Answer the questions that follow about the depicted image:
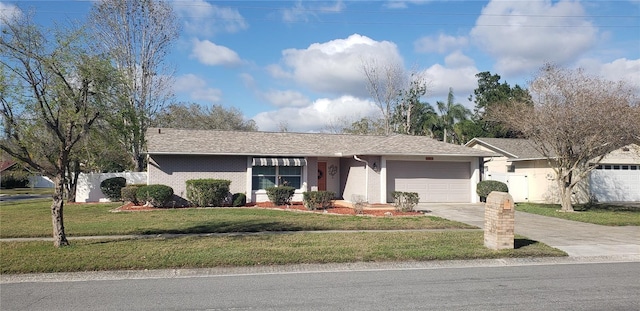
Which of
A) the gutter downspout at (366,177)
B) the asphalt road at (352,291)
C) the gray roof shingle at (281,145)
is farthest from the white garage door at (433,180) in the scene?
the asphalt road at (352,291)

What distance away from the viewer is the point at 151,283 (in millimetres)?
7035

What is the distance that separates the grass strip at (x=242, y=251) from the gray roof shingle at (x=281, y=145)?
9.18 m

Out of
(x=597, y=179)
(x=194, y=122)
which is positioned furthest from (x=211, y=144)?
(x=194, y=122)

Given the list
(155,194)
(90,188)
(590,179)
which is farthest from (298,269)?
(590,179)

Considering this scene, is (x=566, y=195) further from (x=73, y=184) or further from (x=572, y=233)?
(x=73, y=184)

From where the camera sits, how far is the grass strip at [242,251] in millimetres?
8078

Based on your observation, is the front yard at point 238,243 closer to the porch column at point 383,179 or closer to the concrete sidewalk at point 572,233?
the concrete sidewalk at point 572,233

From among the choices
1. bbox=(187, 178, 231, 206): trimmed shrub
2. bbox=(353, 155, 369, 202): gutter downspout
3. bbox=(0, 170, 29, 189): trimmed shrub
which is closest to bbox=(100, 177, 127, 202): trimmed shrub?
bbox=(187, 178, 231, 206): trimmed shrub

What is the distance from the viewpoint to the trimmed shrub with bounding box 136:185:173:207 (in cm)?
1845

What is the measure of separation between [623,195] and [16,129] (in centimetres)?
2765

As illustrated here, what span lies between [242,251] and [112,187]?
1603cm

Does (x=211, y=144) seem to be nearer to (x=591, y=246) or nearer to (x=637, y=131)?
(x=591, y=246)

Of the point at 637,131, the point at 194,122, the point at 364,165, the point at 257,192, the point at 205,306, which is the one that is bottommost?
the point at 205,306

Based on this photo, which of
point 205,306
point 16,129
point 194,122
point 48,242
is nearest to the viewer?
point 205,306
